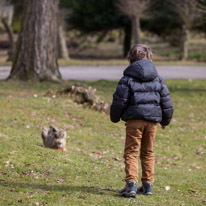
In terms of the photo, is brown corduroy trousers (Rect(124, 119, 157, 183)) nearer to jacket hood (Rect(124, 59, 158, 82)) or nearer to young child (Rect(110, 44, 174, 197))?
young child (Rect(110, 44, 174, 197))

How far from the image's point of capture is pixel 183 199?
6.21 m

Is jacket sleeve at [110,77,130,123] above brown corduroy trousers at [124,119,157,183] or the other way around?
above

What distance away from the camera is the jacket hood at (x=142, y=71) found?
5.39 m

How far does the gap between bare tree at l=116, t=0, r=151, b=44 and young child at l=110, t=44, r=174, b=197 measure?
30951mm

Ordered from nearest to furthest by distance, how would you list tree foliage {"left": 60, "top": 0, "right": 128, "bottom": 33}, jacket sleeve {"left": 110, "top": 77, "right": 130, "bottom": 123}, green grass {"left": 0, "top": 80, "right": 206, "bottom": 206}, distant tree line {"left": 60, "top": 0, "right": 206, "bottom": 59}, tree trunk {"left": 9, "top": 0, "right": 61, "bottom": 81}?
1. jacket sleeve {"left": 110, "top": 77, "right": 130, "bottom": 123}
2. green grass {"left": 0, "top": 80, "right": 206, "bottom": 206}
3. tree trunk {"left": 9, "top": 0, "right": 61, "bottom": 81}
4. distant tree line {"left": 60, "top": 0, "right": 206, "bottom": 59}
5. tree foliage {"left": 60, "top": 0, "right": 128, "bottom": 33}

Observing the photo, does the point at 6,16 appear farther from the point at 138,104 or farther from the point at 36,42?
the point at 138,104

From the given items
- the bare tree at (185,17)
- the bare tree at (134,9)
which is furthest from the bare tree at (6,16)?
the bare tree at (185,17)

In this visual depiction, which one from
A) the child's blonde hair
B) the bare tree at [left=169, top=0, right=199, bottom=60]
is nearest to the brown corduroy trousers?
the child's blonde hair

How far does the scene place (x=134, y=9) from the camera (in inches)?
1414

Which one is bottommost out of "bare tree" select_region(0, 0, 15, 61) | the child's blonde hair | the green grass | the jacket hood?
the green grass

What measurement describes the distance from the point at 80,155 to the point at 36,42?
8231mm

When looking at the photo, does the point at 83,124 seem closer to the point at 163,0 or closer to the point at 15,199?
the point at 15,199

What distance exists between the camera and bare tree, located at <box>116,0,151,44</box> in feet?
118

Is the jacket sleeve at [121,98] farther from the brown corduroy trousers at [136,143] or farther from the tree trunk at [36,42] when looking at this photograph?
the tree trunk at [36,42]
